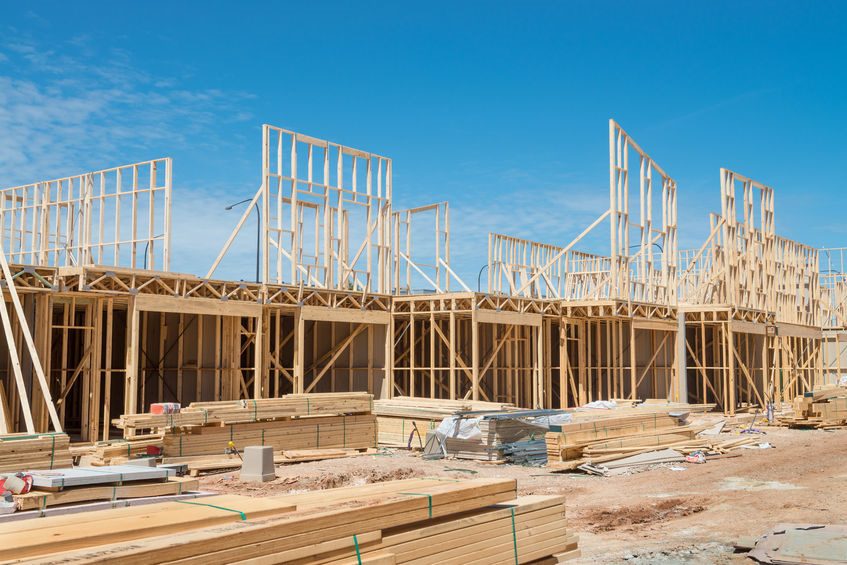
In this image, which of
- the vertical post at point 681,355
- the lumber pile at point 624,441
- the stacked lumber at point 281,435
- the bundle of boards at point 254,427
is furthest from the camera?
the vertical post at point 681,355

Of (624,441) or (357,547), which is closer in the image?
(357,547)

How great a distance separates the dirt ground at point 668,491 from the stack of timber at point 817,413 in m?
5.80

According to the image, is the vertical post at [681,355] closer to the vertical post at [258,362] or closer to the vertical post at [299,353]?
the vertical post at [299,353]

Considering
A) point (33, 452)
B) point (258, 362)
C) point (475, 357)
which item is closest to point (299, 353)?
point (258, 362)

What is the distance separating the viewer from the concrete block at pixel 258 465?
58.4 ft

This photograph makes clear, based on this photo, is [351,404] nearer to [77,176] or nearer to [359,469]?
[359,469]

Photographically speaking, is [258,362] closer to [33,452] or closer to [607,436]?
[33,452]

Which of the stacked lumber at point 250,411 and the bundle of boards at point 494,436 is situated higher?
the stacked lumber at point 250,411

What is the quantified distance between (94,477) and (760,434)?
2177 centimetres

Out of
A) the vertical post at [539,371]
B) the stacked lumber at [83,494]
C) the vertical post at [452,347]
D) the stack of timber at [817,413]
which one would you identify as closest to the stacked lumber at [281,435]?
the vertical post at [452,347]

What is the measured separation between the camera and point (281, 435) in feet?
70.4

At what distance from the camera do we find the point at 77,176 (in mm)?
27172

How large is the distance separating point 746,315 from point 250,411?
24.0m

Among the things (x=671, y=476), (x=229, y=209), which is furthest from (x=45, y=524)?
(x=229, y=209)
